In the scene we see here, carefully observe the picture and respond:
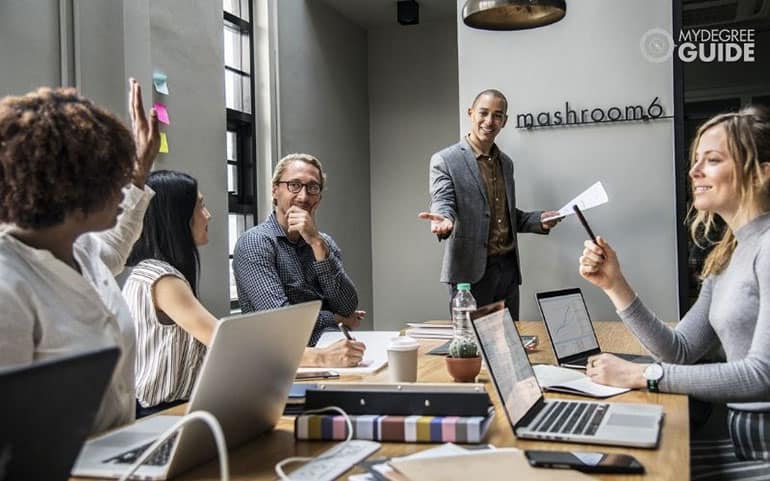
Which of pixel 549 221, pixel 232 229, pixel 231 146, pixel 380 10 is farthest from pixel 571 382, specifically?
pixel 380 10

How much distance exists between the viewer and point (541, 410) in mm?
1305

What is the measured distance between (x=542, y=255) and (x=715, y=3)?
1.78 m

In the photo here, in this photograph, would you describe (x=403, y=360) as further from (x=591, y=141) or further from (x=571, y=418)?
(x=591, y=141)

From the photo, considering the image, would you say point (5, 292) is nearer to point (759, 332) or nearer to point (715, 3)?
point (759, 332)

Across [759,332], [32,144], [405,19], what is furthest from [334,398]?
[405,19]

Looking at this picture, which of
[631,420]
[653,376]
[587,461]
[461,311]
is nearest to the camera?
[587,461]

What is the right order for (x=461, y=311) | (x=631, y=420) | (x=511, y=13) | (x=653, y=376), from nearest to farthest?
(x=631, y=420)
(x=653, y=376)
(x=461, y=311)
(x=511, y=13)

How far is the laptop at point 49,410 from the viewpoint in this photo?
1.80 feet

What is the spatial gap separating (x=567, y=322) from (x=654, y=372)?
17.5 inches

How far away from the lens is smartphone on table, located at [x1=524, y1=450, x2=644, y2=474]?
0.98 m

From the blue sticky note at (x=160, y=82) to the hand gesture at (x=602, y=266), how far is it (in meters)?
2.33

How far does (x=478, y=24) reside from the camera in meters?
2.80

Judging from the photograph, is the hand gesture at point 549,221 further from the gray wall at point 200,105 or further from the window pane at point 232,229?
the window pane at point 232,229

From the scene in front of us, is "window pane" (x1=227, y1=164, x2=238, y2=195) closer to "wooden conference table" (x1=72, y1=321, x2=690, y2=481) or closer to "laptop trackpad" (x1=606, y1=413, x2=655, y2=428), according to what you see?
"wooden conference table" (x1=72, y1=321, x2=690, y2=481)
